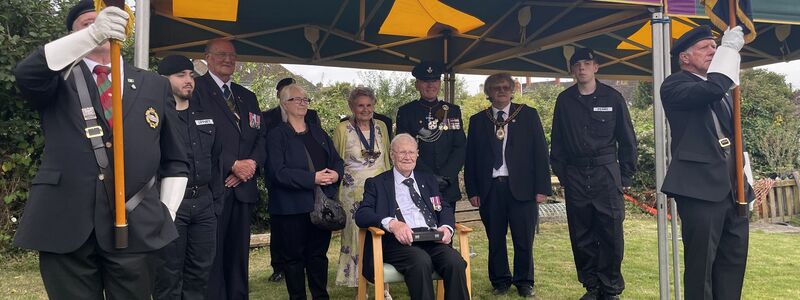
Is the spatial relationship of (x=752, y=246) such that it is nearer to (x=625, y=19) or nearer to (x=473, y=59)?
(x=473, y=59)

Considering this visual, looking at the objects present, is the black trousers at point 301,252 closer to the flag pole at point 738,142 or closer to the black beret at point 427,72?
the black beret at point 427,72

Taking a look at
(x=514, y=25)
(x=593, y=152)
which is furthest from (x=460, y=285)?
(x=514, y=25)

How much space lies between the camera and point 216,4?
402 centimetres

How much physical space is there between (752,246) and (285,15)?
5853mm

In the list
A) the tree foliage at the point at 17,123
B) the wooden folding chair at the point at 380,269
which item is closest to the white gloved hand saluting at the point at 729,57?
the wooden folding chair at the point at 380,269

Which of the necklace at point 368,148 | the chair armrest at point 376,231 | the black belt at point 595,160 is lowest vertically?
the chair armrest at point 376,231

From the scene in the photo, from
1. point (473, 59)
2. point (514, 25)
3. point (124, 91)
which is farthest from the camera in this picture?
point (473, 59)

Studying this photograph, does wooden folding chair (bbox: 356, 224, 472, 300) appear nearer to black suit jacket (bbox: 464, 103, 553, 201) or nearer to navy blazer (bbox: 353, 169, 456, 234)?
navy blazer (bbox: 353, 169, 456, 234)

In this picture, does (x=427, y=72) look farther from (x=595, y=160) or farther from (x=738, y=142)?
(x=738, y=142)

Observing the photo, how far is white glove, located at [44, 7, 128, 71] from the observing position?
5.08 ft

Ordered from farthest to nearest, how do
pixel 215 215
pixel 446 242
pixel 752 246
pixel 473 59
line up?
1. pixel 752 246
2. pixel 473 59
3. pixel 446 242
4. pixel 215 215

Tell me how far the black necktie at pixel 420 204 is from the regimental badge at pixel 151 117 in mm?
1798

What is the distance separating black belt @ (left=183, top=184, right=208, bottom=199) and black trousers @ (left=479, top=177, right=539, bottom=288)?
83.6 inches

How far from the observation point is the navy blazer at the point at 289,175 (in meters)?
3.39
